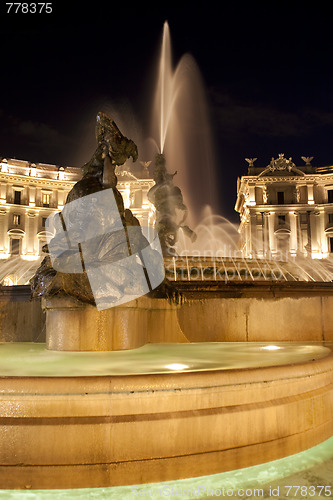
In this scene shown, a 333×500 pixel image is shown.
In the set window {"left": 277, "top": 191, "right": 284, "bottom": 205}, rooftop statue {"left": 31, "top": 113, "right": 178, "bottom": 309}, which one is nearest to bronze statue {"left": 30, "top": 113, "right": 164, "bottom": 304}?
rooftop statue {"left": 31, "top": 113, "right": 178, "bottom": 309}

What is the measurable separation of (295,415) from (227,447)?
2.24ft

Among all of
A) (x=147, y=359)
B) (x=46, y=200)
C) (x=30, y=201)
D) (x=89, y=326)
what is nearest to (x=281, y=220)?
(x=46, y=200)

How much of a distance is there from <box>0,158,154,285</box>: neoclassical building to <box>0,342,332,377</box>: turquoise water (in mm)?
43040

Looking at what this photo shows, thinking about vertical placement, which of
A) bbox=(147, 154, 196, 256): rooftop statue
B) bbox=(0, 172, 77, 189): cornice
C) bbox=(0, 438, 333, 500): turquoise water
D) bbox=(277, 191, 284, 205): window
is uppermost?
bbox=(0, 172, 77, 189): cornice

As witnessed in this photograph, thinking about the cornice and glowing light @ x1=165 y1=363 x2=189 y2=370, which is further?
the cornice

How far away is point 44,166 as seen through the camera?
177ft

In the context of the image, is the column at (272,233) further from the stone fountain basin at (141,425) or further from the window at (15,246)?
the stone fountain basin at (141,425)

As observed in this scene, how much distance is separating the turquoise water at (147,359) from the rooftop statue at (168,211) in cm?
655

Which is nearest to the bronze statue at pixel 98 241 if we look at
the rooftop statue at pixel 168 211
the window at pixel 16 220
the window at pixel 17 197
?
the rooftop statue at pixel 168 211

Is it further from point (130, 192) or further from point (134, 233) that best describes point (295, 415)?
point (130, 192)

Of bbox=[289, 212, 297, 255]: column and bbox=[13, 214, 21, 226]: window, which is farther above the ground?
bbox=[13, 214, 21, 226]: window

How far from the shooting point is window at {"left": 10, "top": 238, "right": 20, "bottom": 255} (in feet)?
162

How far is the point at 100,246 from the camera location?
5.66 metres

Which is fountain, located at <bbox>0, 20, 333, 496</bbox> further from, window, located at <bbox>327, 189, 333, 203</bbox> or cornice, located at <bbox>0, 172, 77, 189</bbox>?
cornice, located at <bbox>0, 172, 77, 189</bbox>
